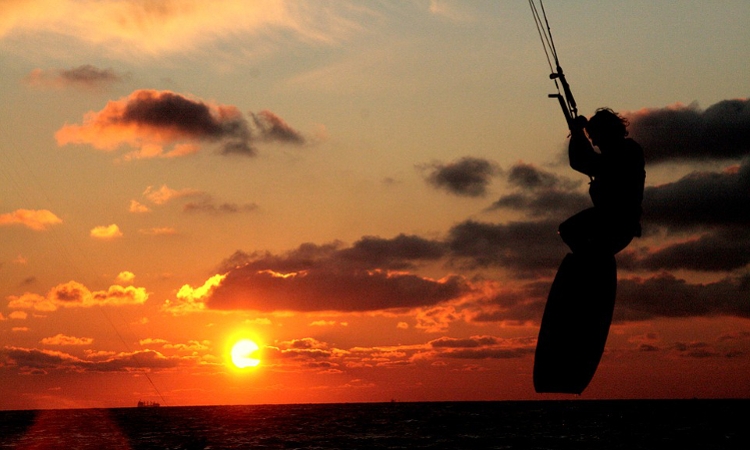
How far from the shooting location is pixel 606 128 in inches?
326

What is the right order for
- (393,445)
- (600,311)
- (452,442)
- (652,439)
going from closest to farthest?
(600,311)
(393,445)
(452,442)
(652,439)

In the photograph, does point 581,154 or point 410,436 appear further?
point 410,436

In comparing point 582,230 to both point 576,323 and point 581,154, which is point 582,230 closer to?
point 581,154

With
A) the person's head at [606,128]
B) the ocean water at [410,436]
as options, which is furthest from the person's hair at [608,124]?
the ocean water at [410,436]

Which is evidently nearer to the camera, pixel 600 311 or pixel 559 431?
pixel 600 311

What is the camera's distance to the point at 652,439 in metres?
129

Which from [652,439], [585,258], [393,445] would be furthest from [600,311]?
[652,439]

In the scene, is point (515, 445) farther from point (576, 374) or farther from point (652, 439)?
point (576, 374)

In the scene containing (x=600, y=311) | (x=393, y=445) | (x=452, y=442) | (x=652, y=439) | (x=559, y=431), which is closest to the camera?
(x=600, y=311)

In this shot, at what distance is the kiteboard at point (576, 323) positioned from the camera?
8000 mm

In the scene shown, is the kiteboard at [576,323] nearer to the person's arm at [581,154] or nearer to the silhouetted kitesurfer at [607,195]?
the silhouetted kitesurfer at [607,195]

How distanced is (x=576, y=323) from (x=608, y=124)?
1878 mm

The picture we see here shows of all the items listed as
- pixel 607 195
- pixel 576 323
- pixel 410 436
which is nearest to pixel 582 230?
pixel 607 195

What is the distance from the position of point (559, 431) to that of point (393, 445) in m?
42.6
